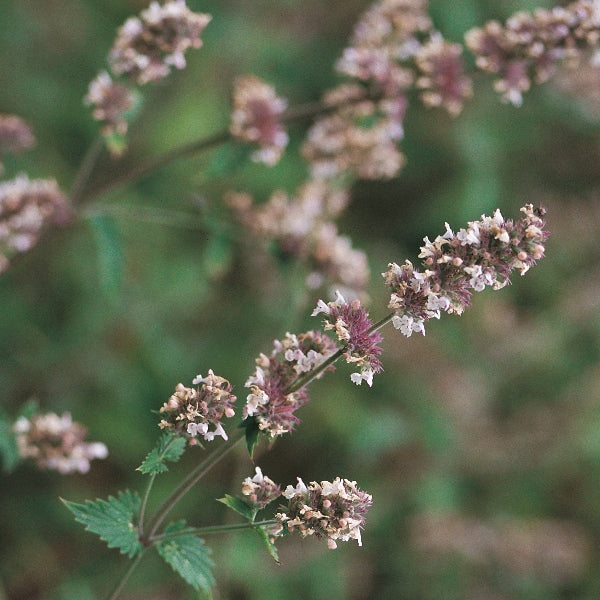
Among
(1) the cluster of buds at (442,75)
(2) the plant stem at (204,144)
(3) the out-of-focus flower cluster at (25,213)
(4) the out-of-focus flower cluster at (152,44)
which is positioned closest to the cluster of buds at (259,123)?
(2) the plant stem at (204,144)

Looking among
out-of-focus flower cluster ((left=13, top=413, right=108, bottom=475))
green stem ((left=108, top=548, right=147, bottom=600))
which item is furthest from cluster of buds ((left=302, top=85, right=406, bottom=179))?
green stem ((left=108, top=548, right=147, bottom=600))

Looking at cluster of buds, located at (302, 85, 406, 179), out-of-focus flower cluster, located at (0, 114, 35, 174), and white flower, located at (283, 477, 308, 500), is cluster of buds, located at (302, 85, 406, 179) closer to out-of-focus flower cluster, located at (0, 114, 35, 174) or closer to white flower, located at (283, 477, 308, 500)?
out-of-focus flower cluster, located at (0, 114, 35, 174)

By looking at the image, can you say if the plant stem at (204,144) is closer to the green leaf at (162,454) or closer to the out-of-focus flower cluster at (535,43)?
the out-of-focus flower cluster at (535,43)

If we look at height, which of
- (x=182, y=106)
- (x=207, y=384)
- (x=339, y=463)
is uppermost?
(x=182, y=106)

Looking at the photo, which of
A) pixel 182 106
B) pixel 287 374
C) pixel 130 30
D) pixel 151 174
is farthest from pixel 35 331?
pixel 287 374

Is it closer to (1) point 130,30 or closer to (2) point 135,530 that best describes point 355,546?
(2) point 135,530

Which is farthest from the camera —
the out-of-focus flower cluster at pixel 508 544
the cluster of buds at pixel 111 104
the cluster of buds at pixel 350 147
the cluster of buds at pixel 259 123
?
the out-of-focus flower cluster at pixel 508 544
